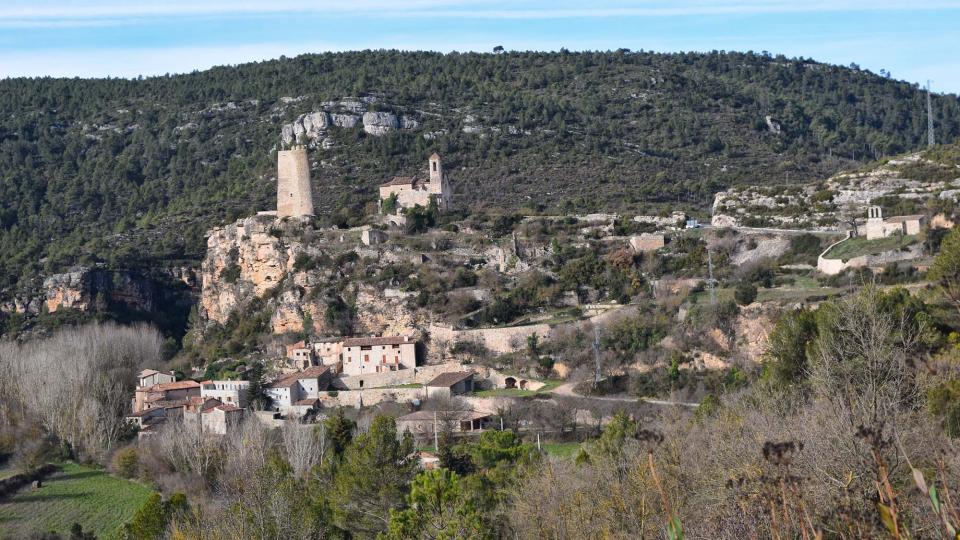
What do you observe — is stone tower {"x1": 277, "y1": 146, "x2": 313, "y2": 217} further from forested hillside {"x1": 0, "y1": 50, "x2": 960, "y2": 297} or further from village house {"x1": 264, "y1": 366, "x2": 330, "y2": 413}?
village house {"x1": 264, "y1": 366, "x2": 330, "y2": 413}

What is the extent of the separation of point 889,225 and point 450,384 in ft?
50.7

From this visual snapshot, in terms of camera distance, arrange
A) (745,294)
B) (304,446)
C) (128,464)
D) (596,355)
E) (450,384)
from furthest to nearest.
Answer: (450,384) < (596,355) < (128,464) < (745,294) < (304,446)

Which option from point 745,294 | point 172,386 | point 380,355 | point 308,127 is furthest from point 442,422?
point 308,127

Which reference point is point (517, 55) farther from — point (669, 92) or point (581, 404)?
point (581, 404)

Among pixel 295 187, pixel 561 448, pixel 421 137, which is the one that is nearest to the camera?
pixel 561 448

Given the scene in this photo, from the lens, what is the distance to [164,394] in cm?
4603

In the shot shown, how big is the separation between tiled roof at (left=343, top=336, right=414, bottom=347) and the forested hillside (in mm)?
10324

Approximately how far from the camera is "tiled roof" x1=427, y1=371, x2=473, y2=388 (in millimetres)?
41781

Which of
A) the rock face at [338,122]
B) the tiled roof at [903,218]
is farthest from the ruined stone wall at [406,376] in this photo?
the rock face at [338,122]

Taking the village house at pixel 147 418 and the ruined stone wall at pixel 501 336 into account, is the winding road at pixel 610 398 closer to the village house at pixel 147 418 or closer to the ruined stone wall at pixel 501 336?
the ruined stone wall at pixel 501 336

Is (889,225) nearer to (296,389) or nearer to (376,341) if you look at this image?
(376,341)

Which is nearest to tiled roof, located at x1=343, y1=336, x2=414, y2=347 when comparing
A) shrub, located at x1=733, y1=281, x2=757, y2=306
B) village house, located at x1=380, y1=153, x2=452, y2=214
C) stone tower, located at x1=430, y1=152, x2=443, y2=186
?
village house, located at x1=380, y1=153, x2=452, y2=214

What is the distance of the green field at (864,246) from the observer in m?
40.2

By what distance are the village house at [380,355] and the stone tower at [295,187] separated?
39.5 feet
